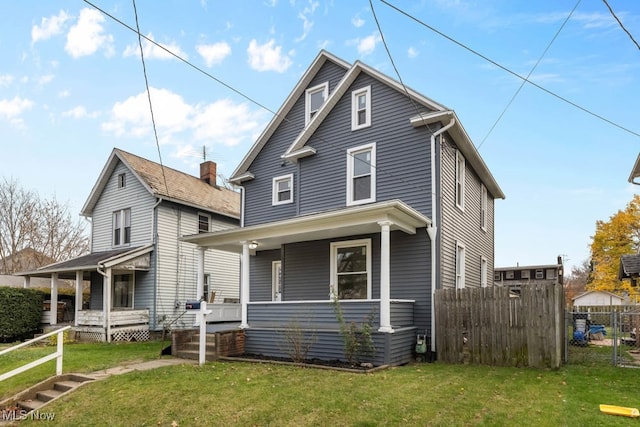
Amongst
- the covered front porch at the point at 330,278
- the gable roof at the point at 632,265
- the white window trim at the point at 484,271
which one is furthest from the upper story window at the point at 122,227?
the gable roof at the point at 632,265

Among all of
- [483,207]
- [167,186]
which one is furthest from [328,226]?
[167,186]

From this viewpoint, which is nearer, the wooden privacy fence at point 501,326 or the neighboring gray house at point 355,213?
the wooden privacy fence at point 501,326

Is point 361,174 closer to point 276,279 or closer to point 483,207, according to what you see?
point 276,279

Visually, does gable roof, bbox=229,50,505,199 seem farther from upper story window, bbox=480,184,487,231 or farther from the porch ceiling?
the porch ceiling

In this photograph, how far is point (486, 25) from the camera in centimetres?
1067

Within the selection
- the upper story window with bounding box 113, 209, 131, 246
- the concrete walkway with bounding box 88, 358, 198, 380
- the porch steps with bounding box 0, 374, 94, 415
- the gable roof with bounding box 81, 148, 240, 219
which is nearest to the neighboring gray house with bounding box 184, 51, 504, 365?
the concrete walkway with bounding box 88, 358, 198, 380

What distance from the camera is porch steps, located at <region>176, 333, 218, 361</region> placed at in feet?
37.0

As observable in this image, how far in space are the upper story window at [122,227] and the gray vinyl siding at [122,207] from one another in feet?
0.72

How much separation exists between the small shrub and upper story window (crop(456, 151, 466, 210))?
18.0 meters

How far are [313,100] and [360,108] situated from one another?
242 centimetres

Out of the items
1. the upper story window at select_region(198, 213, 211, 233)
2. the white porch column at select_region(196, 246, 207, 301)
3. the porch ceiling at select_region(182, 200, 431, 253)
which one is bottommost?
the white porch column at select_region(196, 246, 207, 301)

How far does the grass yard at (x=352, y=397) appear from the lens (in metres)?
6.07

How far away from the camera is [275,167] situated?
1591cm

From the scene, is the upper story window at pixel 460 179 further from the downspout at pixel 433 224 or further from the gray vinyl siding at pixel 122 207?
the gray vinyl siding at pixel 122 207
